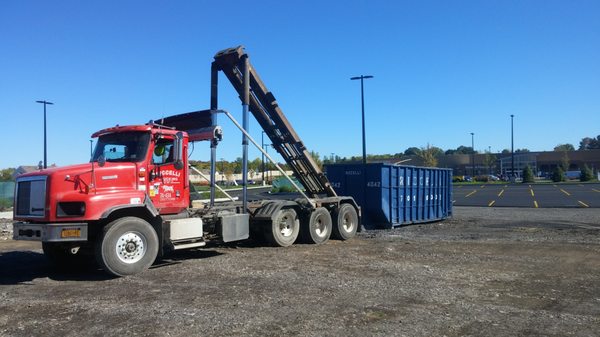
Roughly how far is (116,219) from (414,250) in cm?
675

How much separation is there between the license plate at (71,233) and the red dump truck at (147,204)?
2 cm

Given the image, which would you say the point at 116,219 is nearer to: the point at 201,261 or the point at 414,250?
the point at 201,261

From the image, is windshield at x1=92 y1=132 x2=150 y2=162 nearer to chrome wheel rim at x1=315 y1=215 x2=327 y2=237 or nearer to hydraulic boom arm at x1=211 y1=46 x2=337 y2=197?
hydraulic boom arm at x1=211 y1=46 x2=337 y2=197

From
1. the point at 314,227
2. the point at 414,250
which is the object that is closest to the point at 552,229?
the point at 414,250

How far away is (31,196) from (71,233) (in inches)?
47.0

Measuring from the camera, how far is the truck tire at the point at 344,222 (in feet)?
48.3

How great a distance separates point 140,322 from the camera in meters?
6.29

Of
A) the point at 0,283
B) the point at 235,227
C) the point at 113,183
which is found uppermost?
the point at 113,183

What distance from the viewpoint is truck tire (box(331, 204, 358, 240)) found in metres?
14.7

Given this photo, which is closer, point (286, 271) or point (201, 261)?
point (286, 271)

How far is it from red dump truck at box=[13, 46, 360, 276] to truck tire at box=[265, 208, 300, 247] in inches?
1.0

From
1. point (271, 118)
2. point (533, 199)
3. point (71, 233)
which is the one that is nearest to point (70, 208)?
point (71, 233)

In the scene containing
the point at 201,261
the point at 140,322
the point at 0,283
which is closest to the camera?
the point at 140,322

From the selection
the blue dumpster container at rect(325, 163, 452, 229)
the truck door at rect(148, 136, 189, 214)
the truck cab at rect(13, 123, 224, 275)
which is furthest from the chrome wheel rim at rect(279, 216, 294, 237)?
the blue dumpster container at rect(325, 163, 452, 229)
